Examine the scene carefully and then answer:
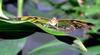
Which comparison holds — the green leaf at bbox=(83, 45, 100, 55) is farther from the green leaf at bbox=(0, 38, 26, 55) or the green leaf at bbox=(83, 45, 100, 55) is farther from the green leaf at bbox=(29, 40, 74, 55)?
the green leaf at bbox=(0, 38, 26, 55)

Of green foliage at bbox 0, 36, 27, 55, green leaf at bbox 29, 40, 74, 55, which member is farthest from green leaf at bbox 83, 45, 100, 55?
green foliage at bbox 0, 36, 27, 55

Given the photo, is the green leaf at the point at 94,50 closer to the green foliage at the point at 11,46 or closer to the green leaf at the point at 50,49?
the green leaf at the point at 50,49

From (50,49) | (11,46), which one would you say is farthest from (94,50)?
(11,46)

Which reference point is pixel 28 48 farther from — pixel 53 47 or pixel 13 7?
pixel 13 7

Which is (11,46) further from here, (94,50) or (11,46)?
(94,50)

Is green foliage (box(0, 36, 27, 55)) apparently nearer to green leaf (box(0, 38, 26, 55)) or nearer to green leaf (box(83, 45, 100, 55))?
green leaf (box(0, 38, 26, 55))

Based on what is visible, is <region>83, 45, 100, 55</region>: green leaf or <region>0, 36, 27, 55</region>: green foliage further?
<region>83, 45, 100, 55</region>: green leaf

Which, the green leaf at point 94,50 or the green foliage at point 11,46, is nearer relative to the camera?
the green foliage at point 11,46

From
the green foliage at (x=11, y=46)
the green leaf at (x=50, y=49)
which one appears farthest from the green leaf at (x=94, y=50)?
the green foliage at (x=11, y=46)
